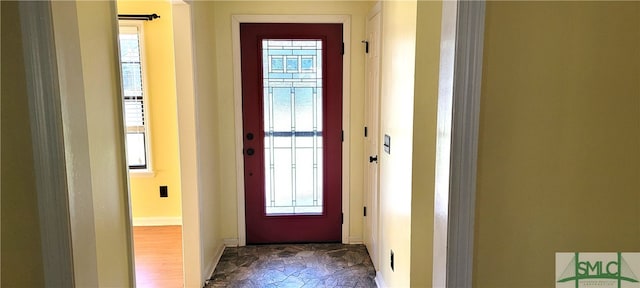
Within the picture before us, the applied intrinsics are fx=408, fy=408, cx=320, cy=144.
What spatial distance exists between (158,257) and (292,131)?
1584mm

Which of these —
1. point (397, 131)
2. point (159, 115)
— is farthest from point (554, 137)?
point (159, 115)

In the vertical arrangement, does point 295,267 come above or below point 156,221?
below

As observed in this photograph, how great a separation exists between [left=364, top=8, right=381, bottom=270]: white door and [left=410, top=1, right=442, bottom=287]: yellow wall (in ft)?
2.94

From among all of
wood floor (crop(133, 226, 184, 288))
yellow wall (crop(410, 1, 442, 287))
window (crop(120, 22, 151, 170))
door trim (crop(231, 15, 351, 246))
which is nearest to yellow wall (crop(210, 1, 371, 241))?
door trim (crop(231, 15, 351, 246))

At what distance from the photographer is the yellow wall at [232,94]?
11.1 feet

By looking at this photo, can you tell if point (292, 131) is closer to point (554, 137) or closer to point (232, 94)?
point (232, 94)

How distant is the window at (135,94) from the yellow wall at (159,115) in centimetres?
6

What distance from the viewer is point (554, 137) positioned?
1175 mm

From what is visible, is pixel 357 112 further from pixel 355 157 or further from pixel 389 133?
pixel 389 133

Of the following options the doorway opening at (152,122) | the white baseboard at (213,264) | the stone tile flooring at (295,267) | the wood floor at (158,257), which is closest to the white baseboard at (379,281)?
the stone tile flooring at (295,267)

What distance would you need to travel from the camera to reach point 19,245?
3.80ft

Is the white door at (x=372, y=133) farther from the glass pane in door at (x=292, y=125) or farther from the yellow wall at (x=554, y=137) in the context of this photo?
the yellow wall at (x=554, y=137)

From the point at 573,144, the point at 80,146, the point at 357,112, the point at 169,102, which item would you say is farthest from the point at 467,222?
the point at 169,102

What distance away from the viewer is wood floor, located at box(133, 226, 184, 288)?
10.1 ft
